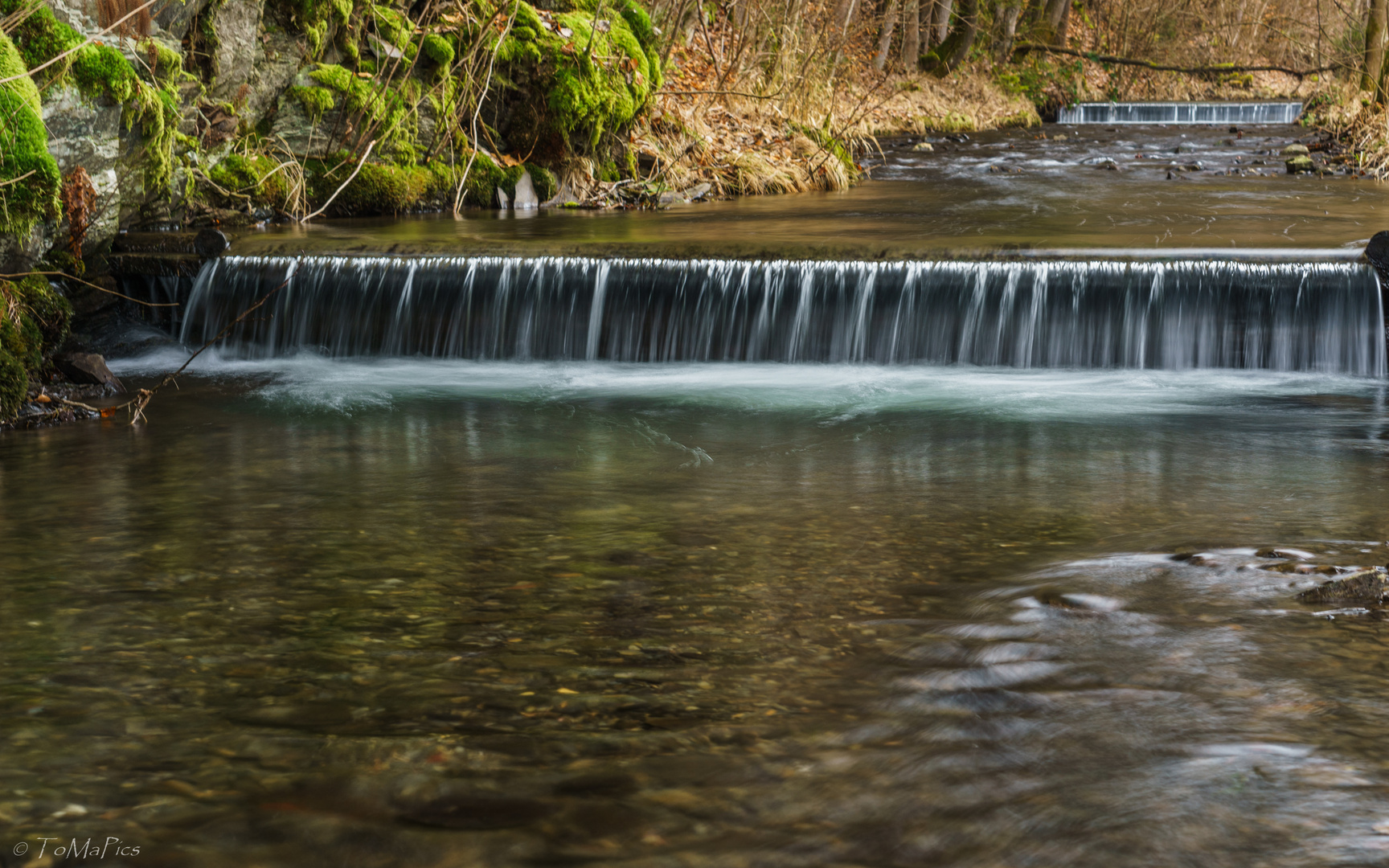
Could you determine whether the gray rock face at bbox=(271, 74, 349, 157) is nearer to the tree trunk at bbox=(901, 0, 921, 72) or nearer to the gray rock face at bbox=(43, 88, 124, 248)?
the gray rock face at bbox=(43, 88, 124, 248)

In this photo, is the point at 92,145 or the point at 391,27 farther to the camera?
the point at 391,27

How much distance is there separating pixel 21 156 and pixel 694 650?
16.9 feet

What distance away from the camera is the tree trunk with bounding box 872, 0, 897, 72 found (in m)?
21.8

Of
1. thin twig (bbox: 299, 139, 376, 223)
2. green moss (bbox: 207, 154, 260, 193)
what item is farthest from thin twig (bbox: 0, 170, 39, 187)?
thin twig (bbox: 299, 139, 376, 223)

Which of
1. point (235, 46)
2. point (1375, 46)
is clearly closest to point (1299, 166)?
point (1375, 46)

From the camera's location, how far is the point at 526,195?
11578 millimetres

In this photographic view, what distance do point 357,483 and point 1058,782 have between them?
311 centimetres

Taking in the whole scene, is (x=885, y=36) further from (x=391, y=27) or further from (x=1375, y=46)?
(x=391, y=27)

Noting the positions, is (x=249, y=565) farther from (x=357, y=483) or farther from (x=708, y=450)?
(x=708, y=450)

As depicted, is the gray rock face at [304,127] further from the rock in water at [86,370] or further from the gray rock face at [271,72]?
the rock in water at [86,370]

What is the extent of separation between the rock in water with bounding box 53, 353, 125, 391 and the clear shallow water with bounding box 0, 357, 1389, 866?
3.85 ft

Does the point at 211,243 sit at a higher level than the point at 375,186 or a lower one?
lower

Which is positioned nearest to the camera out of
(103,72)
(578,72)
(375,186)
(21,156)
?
(21,156)

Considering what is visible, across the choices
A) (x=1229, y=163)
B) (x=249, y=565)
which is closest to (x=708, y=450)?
(x=249, y=565)
